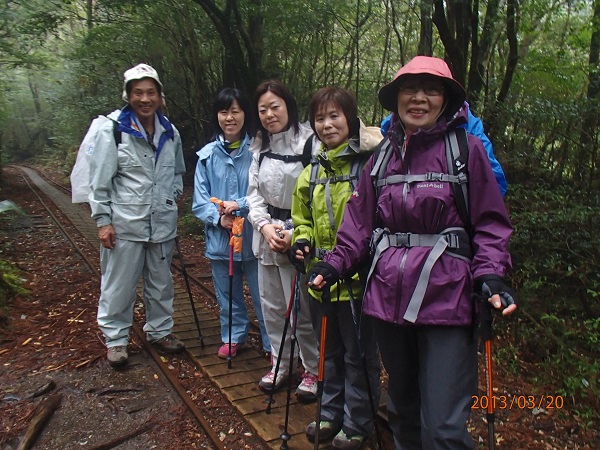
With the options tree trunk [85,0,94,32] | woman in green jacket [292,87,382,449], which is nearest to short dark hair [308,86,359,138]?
woman in green jacket [292,87,382,449]

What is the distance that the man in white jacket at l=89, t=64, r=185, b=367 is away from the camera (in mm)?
4004

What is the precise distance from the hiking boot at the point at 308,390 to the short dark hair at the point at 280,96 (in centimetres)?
178

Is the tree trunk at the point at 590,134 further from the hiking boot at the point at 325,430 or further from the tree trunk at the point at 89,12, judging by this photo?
the tree trunk at the point at 89,12

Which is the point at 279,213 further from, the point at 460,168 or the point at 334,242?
the point at 460,168

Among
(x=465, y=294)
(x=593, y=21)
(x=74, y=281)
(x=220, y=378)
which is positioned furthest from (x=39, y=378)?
(x=593, y=21)

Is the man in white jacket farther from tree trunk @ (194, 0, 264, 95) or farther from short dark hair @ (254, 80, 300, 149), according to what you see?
tree trunk @ (194, 0, 264, 95)

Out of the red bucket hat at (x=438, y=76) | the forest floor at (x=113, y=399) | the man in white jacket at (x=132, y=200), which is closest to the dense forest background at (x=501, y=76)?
the forest floor at (x=113, y=399)

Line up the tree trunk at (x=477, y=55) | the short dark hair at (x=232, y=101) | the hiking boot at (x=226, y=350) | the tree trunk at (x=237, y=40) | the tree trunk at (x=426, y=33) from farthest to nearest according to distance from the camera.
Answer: the tree trunk at (x=237, y=40)
the tree trunk at (x=426, y=33)
the tree trunk at (x=477, y=55)
the hiking boot at (x=226, y=350)
the short dark hair at (x=232, y=101)

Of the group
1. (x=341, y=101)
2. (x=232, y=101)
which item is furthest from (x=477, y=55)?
(x=341, y=101)

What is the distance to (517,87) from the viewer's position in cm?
780

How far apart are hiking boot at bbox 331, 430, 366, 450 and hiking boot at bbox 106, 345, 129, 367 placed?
2.16 metres

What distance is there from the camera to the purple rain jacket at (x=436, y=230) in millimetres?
2070

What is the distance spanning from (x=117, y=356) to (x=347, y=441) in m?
2.29

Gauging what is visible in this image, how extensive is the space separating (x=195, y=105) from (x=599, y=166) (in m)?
9.64
